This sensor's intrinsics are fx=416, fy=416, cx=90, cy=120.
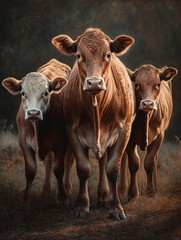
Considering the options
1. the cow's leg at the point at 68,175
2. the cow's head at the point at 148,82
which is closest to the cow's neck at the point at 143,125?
the cow's head at the point at 148,82

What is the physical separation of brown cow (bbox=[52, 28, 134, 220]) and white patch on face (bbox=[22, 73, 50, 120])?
1.20 feet

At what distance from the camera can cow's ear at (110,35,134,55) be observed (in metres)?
5.48

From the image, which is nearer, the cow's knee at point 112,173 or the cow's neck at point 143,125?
the cow's knee at point 112,173

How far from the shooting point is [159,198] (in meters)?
5.96

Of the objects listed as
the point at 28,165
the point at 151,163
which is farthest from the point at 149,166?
the point at 28,165

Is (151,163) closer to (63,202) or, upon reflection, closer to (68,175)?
(68,175)

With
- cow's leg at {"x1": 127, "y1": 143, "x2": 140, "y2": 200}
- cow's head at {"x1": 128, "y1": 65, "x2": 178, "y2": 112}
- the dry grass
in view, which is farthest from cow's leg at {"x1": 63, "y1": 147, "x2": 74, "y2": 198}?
cow's head at {"x1": 128, "y1": 65, "x2": 178, "y2": 112}

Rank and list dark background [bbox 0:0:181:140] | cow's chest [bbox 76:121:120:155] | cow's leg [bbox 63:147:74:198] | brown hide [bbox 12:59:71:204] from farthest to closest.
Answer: dark background [bbox 0:0:181:140]
cow's leg [bbox 63:147:74:198]
brown hide [bbox 12:59:71:204]
cow's chest [bbox 76:121:120:155]

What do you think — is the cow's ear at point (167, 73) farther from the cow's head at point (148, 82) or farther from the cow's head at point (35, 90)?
the cow's head at point (35, 90)

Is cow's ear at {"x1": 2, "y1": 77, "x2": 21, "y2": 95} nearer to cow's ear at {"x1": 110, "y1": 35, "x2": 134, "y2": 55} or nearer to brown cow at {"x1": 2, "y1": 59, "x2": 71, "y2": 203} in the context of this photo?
brown cow at {"x1": 2, "y1": 59, "x2": 71, "y2": 203}

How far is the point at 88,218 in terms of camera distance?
540cm

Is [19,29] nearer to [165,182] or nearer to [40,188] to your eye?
[40,188]

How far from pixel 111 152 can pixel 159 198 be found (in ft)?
3.43

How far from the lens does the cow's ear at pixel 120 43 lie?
18.0 feet
